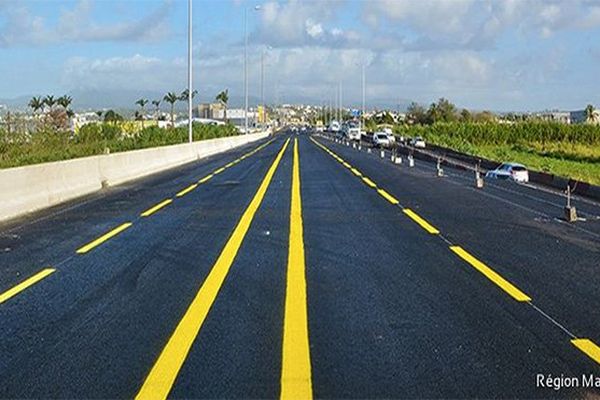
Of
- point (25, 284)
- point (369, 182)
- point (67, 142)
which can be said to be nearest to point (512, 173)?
point (369, 182)

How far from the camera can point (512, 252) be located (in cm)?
1173

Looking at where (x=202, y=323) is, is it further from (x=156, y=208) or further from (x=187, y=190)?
(x=187, y=190)

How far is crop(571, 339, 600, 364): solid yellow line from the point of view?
643 cm

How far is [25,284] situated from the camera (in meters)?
9.60

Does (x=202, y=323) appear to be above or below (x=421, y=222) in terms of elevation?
above

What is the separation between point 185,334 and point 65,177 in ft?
49.7

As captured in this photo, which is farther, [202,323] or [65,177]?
[65,177]

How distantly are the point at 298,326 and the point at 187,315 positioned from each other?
1.23 meters

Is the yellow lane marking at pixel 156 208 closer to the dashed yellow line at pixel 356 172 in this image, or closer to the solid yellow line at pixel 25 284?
the solid yellow line at pixel 25 284

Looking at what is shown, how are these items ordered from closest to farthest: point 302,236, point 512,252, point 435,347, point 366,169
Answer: point 435,347
point 512,252
point 302,236
point 366,169

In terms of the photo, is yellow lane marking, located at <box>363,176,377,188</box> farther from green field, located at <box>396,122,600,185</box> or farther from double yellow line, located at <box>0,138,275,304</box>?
green field, located at <box>396,122,600,185</box>

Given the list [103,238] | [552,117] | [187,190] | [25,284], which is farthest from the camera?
[552,117]

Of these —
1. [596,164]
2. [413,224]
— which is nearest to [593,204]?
[413,224]

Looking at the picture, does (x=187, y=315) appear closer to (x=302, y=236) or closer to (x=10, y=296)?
(x=10, y=296)
